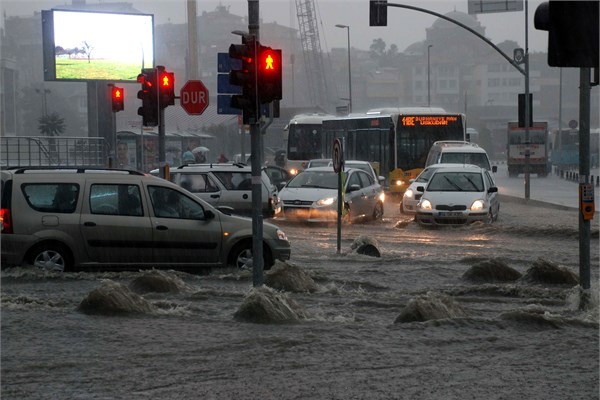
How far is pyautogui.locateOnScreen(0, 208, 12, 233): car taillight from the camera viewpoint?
13961 millimetres

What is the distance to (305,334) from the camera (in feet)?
33.6

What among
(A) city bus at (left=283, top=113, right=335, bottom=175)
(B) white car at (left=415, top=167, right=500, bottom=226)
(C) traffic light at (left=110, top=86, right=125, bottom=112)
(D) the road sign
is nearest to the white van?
(B) white car at (left=415, top=167, right=500, bottom=226)

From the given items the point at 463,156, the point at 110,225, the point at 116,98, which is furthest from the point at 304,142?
the point at 110,225

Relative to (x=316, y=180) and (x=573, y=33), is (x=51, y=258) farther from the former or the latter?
(x=316, y=180)

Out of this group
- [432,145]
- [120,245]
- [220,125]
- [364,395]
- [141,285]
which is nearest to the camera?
[364,395]

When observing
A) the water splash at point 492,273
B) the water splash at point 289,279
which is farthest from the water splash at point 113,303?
the water splash at point 492,273

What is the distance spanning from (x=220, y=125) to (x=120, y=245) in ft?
291

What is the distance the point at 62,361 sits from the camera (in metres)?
9.00

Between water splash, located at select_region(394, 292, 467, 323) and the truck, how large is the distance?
5335 cm

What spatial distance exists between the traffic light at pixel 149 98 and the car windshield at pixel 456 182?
24.5 ft

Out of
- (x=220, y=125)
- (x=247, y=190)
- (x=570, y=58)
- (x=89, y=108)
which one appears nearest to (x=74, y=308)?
(x=570, y=58)

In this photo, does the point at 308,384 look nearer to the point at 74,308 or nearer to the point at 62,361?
the point at 62,361

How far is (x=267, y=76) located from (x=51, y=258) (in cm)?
375

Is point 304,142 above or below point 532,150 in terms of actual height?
above
